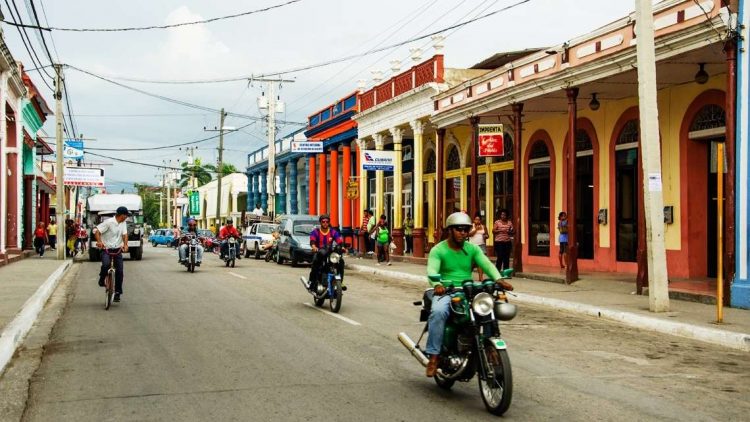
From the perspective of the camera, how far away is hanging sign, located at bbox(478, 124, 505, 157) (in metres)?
21.7

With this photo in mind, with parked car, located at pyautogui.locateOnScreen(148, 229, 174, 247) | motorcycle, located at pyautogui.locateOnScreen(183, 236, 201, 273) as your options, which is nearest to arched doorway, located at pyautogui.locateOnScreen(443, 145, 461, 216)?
motorcycle, located at pyautogui.locateOnScreen(183, 236, 201, 273)

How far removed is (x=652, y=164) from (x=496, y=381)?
8.06 meters

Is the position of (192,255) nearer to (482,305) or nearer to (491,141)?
(491,141)

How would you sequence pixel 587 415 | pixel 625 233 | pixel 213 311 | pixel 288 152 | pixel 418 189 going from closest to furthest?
pixel 587 415
pixel 213 311
pixel 625 233
pixel 418 189
pixel 288 152

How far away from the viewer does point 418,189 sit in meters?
29.9

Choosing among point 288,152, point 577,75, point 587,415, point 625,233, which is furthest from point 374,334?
point 288,152

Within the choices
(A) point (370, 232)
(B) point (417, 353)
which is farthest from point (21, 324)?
(A) point (370, 232)

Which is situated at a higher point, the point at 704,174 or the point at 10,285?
the point at 704,174

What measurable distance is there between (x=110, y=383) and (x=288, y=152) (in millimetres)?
41995

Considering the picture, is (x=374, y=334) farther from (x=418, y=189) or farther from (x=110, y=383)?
(x=418, y=189)

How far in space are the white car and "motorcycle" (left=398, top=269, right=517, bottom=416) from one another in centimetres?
2655

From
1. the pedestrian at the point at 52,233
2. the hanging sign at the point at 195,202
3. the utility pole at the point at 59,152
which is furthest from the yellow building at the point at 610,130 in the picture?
the hanging sign at the point at 195,202

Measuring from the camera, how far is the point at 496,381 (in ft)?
20.4

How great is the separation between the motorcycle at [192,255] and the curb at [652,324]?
428 inches
